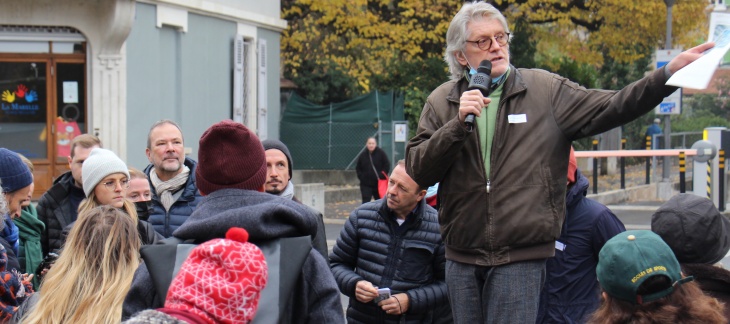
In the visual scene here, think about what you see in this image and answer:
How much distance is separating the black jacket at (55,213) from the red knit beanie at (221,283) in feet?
11.8

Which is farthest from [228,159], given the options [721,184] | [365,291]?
[721,184]

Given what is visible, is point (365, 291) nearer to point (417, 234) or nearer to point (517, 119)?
point (417, 234)

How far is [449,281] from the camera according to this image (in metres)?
4.18

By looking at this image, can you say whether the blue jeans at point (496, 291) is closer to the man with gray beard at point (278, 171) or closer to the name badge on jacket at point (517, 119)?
the name badge on jacket at point (517, 119)

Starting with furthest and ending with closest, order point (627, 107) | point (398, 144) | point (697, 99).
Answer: point (697, 99) < point (398, 144) < point (627, 107)

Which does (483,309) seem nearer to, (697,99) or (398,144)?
(398,144)

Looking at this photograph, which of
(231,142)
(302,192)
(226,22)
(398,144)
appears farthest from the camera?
(398,144)

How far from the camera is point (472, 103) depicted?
12.2 feet

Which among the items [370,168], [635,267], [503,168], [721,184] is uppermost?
[503,168]

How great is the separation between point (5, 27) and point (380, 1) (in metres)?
10.4

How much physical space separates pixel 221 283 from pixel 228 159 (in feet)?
2.18

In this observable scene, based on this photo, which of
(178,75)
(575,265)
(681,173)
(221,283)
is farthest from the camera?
(178,75)

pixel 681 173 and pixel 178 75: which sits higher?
pixel 178 75

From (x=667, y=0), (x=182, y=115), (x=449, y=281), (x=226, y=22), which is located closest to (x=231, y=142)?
(x=449, y=281)
